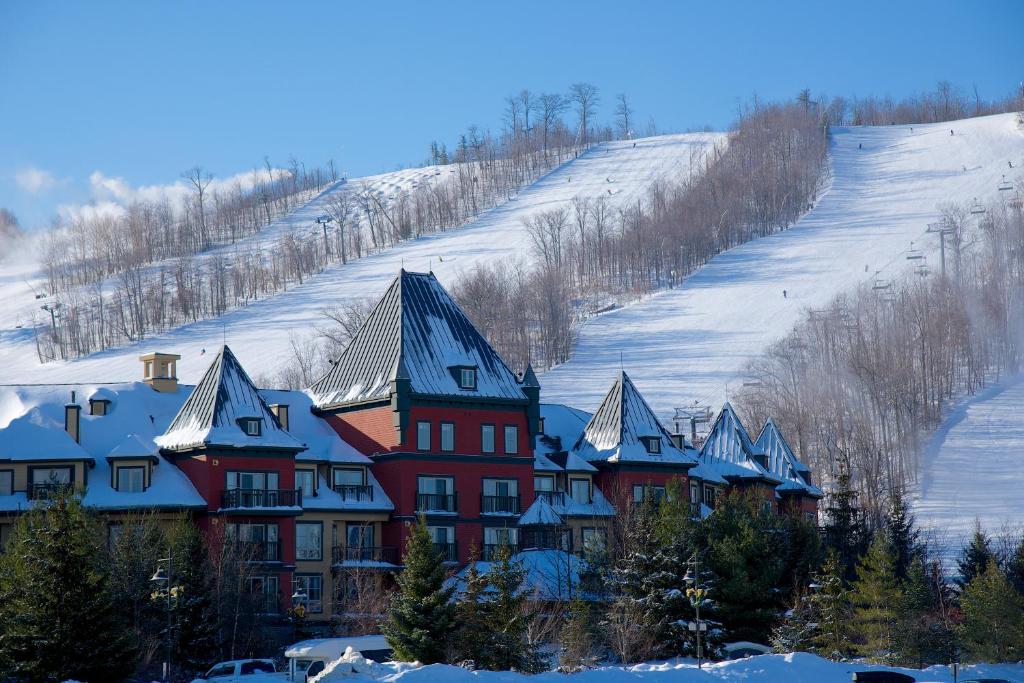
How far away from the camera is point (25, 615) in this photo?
141 ft

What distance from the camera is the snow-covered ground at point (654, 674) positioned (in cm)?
3981

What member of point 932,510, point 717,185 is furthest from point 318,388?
point 717,185

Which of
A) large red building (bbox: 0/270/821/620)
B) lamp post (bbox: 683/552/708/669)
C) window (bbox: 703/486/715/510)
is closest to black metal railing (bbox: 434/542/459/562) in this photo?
large red building (bbox: 0/270/821/620)

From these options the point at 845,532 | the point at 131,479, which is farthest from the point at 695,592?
the point at 845,532

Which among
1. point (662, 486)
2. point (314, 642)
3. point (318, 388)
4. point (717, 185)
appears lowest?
point (314, 642)

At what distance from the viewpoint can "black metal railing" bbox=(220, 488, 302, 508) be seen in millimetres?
64562

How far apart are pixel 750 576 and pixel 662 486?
13.5 meters

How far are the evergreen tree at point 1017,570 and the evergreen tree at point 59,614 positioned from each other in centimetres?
4677

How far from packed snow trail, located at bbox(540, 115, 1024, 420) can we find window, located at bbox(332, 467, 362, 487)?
49940 millimetres

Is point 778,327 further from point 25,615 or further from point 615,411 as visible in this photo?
point 25,615

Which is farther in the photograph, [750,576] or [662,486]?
[662,486]

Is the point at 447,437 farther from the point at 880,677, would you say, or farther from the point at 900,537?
the point at 880,677

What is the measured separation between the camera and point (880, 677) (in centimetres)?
4406

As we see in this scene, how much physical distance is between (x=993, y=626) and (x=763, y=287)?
98332 mm
